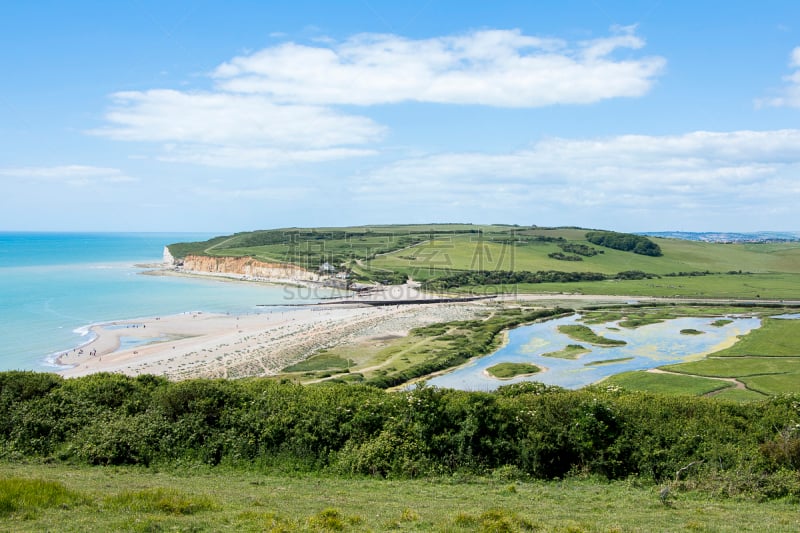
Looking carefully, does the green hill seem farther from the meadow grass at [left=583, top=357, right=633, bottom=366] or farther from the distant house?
the meadow grass at [left=583, top=357, right=633, bottom=366]

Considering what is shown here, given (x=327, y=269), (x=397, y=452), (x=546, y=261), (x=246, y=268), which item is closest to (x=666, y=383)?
(x=397, y=452)

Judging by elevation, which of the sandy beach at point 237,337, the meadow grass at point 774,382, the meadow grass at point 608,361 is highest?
the meadow grass at point 774,382

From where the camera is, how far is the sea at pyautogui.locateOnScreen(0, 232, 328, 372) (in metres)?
57.9

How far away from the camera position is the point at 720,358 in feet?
167

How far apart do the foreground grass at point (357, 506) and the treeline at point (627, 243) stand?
172078 mm

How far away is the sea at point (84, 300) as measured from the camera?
5791 cm

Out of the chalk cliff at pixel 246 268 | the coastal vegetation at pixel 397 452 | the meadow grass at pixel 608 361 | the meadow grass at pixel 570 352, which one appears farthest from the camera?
the chalk cliff at pixel 246 268

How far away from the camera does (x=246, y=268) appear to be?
144m

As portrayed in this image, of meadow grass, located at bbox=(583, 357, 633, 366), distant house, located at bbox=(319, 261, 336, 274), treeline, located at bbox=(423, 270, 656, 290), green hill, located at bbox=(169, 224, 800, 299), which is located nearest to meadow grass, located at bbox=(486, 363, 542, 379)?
meadow grass, located at bbox=(583, 357, 633, 366)

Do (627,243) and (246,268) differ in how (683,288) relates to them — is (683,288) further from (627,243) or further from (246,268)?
(246,268)

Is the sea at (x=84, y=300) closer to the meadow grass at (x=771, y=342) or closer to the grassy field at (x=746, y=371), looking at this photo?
the grassy field at (x=746, y=371)

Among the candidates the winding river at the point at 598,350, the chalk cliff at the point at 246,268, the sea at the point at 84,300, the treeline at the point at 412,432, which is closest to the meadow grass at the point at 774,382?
the winding river at the point at 598,350

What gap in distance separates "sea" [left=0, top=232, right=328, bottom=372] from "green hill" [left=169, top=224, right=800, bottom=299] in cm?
2579

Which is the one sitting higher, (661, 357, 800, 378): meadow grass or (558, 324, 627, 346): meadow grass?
(661, 357, 800, 378): meadow grass
